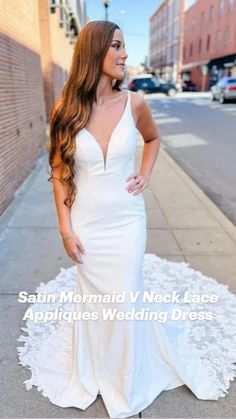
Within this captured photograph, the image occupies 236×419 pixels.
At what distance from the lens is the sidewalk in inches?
83.4

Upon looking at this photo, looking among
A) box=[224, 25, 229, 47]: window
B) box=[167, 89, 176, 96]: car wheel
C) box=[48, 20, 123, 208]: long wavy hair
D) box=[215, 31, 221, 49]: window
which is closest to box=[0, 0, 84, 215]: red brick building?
box=[48, 20, 123, 208]: long wavy hair

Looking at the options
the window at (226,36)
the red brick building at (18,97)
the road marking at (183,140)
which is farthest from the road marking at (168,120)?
the window at (226,36)

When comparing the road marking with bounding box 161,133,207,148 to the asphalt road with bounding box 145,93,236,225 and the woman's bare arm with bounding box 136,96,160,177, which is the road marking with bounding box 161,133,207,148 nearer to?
the asphalt road with bounding box 145,93,236,225

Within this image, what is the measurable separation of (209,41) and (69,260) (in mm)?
49443

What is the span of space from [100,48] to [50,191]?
4.55m

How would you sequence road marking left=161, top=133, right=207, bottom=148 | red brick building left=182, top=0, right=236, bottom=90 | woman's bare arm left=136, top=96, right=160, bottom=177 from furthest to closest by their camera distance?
red brick building left=182, top=0, right=236, bottom=90 → road marking left=161, top=133, right=207, bottom=148 → woman's bare arm left=136, top=96, right=160, bottom=177

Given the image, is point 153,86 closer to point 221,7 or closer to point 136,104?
point 221,7

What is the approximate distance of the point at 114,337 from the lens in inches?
79.7

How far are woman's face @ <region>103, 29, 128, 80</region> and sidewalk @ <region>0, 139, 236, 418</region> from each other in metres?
1.78

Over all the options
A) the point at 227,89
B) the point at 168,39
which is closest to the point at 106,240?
the point at 227,89

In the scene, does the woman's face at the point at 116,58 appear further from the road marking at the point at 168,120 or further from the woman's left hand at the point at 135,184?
the road marking at the point at 168,120

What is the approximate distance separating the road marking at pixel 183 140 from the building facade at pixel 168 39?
52653 mm

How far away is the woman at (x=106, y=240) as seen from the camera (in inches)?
73.7

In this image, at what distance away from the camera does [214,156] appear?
8.91 metres
